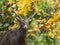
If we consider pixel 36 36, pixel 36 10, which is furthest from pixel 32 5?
pixel 36 36

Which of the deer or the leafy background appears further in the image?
the leafy background

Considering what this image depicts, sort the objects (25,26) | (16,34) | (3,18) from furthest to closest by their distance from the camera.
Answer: (3,18), (16,34), (25,26)

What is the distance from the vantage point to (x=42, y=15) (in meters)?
8.65

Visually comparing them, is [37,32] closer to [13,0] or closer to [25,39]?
[25,39]

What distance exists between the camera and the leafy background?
27.0 ft

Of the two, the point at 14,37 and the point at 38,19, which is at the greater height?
the point at 38,19

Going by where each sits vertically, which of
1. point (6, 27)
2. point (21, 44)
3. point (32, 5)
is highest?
point (32, 5)

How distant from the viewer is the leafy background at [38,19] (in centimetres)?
823

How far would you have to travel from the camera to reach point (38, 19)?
27.9 ft

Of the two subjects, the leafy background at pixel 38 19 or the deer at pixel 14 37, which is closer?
the deer at pixel 14 37

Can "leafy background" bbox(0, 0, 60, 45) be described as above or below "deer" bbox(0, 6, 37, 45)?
above

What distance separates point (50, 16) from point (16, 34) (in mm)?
1259

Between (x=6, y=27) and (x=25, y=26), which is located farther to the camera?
(x=6, y=27)

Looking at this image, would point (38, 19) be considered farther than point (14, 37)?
Yes
